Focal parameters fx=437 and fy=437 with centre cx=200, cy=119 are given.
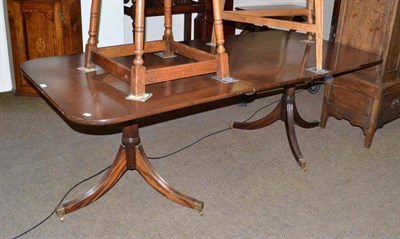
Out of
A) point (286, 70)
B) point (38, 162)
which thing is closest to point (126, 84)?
point (286, 70)

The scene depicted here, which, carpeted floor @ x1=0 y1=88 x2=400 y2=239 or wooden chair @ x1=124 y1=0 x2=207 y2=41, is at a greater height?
wooden chair @ x1=124 y1=0 x2=207 y2=41

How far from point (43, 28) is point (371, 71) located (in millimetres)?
2352

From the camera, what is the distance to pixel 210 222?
2.06 m

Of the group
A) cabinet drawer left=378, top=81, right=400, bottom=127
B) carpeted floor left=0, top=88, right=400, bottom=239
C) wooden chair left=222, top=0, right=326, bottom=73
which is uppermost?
wooden chair left=222, top=0, right=326, bottom=73

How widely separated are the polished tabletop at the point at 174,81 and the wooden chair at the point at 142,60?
0.14ft

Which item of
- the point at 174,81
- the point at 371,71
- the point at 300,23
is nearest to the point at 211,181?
the point at 174,81

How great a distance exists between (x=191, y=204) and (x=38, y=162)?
39.0 inches

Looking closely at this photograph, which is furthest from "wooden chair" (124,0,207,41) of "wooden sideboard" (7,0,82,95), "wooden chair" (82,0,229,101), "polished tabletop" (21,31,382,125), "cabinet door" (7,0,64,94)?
"wooden chair" (82,0,229,101)

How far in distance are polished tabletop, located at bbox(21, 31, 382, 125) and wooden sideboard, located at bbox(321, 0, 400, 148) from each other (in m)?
0.26

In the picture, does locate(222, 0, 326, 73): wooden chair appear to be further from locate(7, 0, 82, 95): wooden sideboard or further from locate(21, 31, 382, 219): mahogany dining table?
locate(7, 0, 82, 95): wooden sideboard

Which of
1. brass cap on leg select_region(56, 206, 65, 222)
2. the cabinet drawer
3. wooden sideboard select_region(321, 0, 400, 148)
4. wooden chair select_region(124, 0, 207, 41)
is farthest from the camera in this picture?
wooden chair select_region(124, 0, 207, 41)

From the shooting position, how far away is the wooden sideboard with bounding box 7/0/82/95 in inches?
126

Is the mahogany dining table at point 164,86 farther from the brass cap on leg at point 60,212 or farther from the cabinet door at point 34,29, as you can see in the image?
the cabinet door at point 34,29

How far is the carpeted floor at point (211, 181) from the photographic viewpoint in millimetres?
2025
